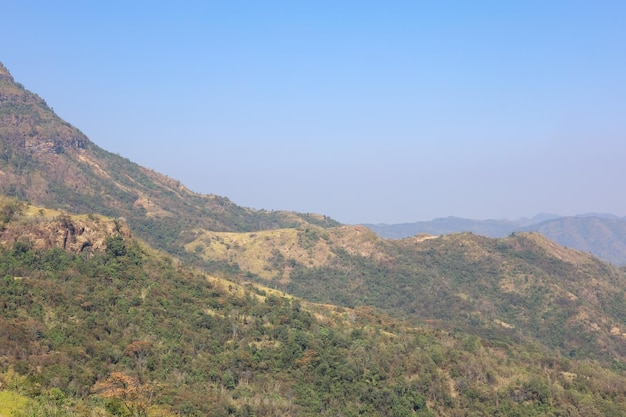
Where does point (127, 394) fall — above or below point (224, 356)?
above

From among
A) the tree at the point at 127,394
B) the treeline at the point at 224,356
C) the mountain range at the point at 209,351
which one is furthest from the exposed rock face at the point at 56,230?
the tree at the point at 127,394

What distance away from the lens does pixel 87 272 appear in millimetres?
109250

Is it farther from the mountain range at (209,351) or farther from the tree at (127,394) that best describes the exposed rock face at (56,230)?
the tree at (127,394)

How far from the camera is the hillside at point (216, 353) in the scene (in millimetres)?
84375

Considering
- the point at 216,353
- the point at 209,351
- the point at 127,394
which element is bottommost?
the point at 216,353

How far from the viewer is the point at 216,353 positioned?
103m

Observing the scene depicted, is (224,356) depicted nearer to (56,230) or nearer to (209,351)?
(209,351)

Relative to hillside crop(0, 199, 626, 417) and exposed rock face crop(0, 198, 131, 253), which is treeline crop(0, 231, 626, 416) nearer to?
hillside crop(0, 199, 626, 417)

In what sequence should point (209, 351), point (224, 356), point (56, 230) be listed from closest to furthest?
point (224, 356) < point (209, 351) < point (56, 230)

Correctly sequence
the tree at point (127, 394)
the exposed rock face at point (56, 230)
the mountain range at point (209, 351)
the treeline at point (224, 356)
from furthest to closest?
1. the exposed rock face at point (56, 230)
2. the mountain range at point (209, 351)
3. the treeline at point (224, 356)
4. the tree at point (127, 394)

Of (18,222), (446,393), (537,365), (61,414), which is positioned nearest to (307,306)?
(446,393)

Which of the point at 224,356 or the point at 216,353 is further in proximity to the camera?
the point at 216,353

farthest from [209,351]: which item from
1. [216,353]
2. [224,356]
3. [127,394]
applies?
[127,394]

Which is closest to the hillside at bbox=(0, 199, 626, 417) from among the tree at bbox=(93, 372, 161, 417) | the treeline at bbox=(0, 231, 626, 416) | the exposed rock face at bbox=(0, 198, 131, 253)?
the treeline at bbox=(0, 231, 626, 416)
